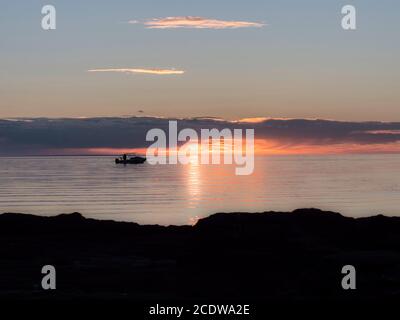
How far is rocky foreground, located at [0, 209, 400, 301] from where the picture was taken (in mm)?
25203

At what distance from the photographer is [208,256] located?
3075 centimetres

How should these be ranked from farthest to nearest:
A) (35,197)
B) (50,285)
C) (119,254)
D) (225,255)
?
1. (35,197)
2. (119,254)
3. (225,255)
4. (50,285)

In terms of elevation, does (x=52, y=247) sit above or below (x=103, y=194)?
below

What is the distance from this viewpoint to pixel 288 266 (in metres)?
28.8

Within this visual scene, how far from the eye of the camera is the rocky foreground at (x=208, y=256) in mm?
25203

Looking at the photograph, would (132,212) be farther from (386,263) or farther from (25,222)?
(386,263)

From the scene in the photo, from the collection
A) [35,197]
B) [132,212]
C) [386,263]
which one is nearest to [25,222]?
[386,263]

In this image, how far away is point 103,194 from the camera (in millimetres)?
109750

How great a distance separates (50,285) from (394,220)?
2238 centimetres

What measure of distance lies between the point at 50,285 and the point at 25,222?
19383 mm
